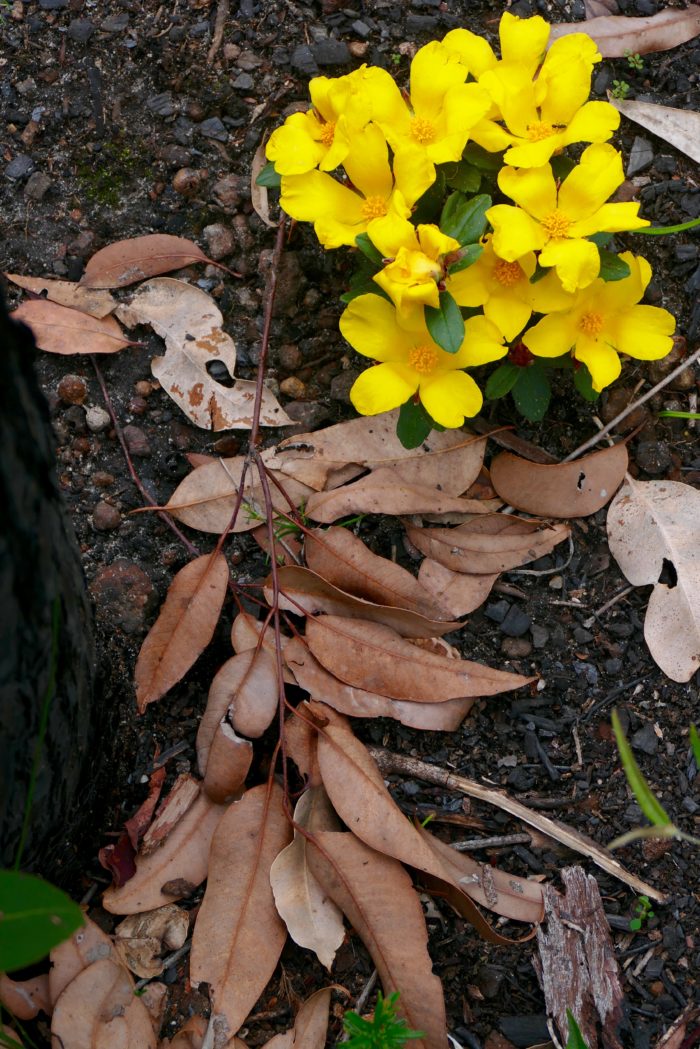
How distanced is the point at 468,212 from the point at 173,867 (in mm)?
1771

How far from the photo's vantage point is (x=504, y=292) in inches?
97.0

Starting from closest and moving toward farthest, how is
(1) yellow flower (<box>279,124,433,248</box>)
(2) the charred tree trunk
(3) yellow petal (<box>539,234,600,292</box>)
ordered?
(2) the charred tree trunk, (3) yellow petal (<box>539,234,600,292</box>), (1) yellow flower (<box>279,124,433,248</box>)

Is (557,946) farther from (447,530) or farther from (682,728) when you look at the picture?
(447,530)

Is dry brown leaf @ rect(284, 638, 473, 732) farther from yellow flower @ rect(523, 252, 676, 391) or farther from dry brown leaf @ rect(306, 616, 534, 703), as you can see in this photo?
yellow flower @ rect(523, 252, 676, 391)

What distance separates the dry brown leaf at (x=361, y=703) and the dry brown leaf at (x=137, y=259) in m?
1.19

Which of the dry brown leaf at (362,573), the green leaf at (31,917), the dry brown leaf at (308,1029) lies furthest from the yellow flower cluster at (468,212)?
the dry brown leaf at (308,1029)

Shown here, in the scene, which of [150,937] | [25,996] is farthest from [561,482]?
[25,996]

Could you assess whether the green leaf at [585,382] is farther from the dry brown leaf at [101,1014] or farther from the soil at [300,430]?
the dry brown leaf at [101,1014]

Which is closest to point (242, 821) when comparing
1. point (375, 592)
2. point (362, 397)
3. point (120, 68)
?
point (375, 592)

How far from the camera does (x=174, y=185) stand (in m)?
2.90

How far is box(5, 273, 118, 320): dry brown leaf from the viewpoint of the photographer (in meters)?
2.80

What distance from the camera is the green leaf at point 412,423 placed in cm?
260

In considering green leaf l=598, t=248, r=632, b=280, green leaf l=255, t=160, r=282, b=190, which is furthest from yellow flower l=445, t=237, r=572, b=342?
green leaf l=255, t=160, r=282, b=190

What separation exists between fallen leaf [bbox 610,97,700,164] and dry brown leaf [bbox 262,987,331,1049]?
2570 millimetres
